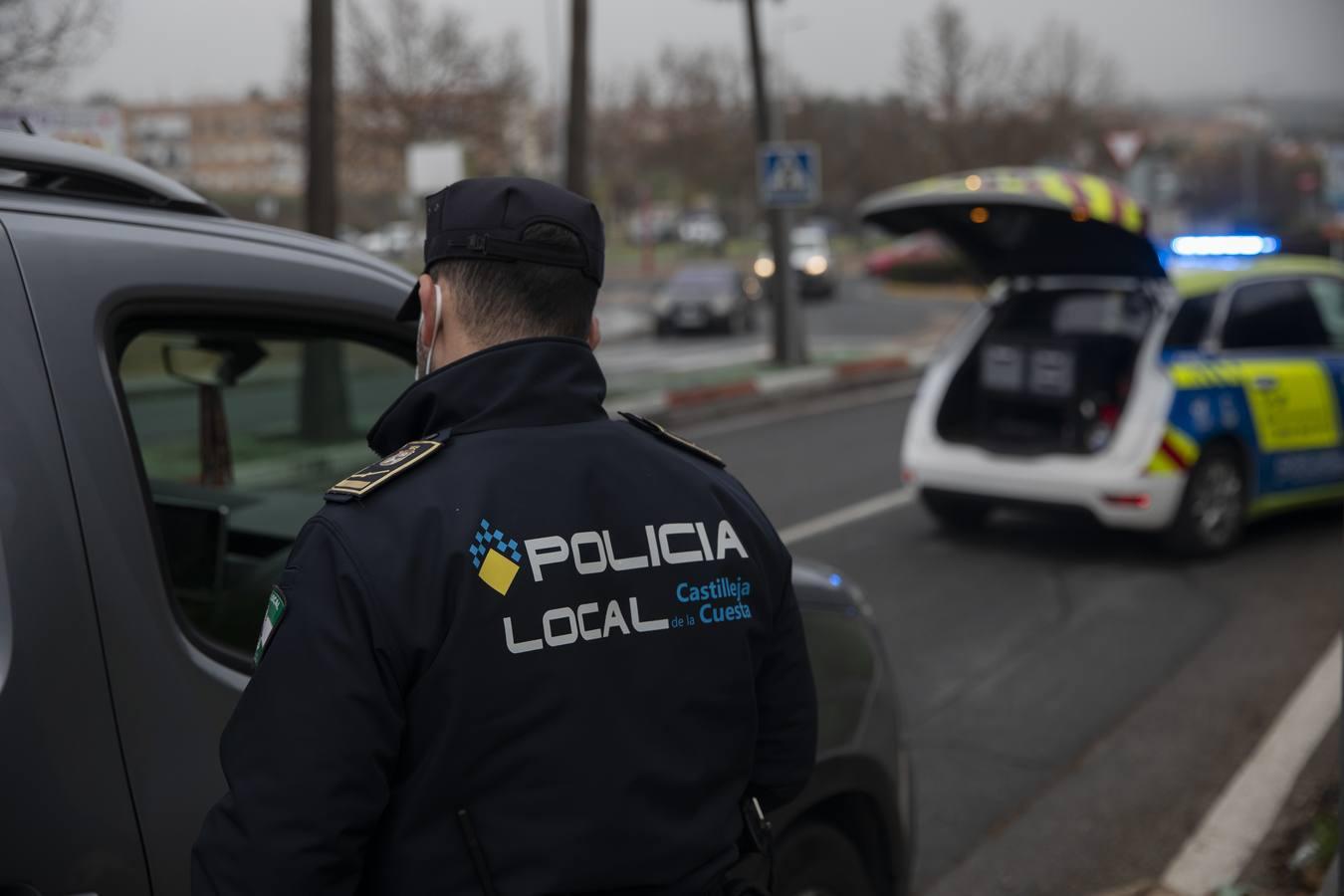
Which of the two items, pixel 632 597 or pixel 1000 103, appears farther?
pixel 1000 103

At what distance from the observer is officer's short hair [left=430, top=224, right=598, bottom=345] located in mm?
1800

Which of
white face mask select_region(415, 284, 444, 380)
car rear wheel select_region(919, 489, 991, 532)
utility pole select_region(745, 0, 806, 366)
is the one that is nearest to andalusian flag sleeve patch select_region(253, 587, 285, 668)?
white face mask select_region(415, 284, 444, 380)

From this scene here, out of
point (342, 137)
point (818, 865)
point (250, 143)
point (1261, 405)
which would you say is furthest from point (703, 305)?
point (818, 865)

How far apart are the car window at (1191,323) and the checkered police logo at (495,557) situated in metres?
7.29

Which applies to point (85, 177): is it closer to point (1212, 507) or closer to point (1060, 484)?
point (1060, 484)

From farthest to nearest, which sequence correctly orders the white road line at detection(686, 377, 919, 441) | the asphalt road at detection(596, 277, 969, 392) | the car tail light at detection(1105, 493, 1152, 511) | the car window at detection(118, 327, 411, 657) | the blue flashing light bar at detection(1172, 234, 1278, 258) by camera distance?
the asphalt road at detection(596, 277, 969, 392) → the white road line at detection(686, 377, 919, 441) → the blue flashing light bar at detection(1172, 234, 1278, 258) → the car tail light at detection(1105, 493, 1152, 511) → the car window at detection(118, 327, 411, 657)

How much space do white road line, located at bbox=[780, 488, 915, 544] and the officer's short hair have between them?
7.33 meters

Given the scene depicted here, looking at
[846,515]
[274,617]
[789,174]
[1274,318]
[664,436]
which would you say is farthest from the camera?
[789,174]

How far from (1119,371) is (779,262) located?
12698 millimetres

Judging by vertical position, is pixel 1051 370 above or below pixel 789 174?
below

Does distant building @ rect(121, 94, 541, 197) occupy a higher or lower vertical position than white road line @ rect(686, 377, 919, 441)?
higher

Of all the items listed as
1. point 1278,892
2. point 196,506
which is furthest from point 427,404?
point 1278,892

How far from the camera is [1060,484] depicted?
8.35m

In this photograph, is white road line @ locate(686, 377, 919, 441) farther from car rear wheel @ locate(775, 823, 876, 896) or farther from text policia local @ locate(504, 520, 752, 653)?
text policia local @ locate(504, 520, 752, 653)
